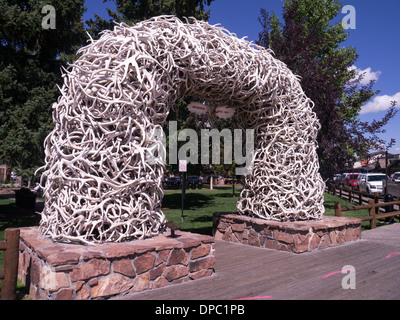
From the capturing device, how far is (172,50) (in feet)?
15.1

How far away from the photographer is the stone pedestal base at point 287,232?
5.77 m

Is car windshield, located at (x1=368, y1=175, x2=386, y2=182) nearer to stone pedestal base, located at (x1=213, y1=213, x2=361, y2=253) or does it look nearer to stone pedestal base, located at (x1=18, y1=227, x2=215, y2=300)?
stone pedestal base, located at (x1=213, y1=213, x2=361, y2=253)

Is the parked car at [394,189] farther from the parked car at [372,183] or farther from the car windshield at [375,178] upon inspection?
the car windshield at [375,178]

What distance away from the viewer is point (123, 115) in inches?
163

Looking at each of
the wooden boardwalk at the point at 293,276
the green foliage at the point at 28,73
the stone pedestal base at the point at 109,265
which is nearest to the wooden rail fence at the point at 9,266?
the stone pedestal base at the point at 109,265

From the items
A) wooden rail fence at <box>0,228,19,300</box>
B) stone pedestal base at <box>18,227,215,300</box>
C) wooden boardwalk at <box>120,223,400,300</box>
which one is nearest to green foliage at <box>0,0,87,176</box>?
stone pedestal base at <box>18,227,215,300</box>

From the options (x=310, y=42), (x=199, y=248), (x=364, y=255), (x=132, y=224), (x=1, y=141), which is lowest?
(x=364, y=255)

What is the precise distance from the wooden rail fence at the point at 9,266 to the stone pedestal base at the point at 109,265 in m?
0.20

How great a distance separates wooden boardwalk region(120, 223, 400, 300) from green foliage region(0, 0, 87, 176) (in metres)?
5.58

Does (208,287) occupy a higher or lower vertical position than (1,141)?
lower

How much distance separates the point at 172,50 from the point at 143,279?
9.94 ft

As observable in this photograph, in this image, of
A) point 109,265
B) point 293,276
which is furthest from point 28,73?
point 293,276

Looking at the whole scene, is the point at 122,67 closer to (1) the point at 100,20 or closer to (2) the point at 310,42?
(2) the point at 310,42

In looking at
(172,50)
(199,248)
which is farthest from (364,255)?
(172,50)
